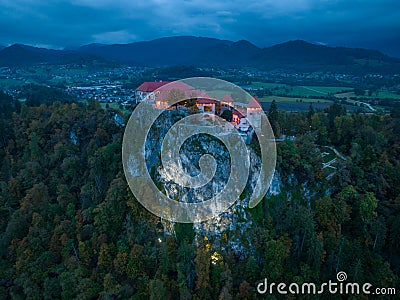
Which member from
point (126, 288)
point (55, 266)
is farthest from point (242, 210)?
point (55, 266)

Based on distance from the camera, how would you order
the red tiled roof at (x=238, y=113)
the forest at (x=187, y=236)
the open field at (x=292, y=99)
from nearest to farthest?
the forest at (x=187, y=236)
the red tiled roof at (x=238, y=113)
the open field at (x=292, y=99)

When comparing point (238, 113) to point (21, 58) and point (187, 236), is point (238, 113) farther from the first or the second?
point (21, 58)

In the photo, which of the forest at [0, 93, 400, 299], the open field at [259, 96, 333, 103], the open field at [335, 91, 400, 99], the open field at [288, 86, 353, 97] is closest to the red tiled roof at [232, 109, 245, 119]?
the forest at [0, 93, 400, 299]

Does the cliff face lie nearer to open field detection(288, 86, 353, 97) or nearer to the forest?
the forest

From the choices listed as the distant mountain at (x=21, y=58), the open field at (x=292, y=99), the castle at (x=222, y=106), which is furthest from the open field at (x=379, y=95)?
the distant mountain at (x=21, y=58)

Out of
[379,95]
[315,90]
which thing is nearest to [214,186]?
[379,95]

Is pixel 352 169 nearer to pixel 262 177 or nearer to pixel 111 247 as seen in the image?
pixel 262 177

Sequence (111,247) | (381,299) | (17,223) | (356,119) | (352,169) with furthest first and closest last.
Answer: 1. (356,119)
2. (352,169)
3. (17,223)
4. (111,247)
5. (381,299)

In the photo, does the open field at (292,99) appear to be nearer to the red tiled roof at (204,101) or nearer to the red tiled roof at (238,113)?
the red tiled roof at (204,101)
